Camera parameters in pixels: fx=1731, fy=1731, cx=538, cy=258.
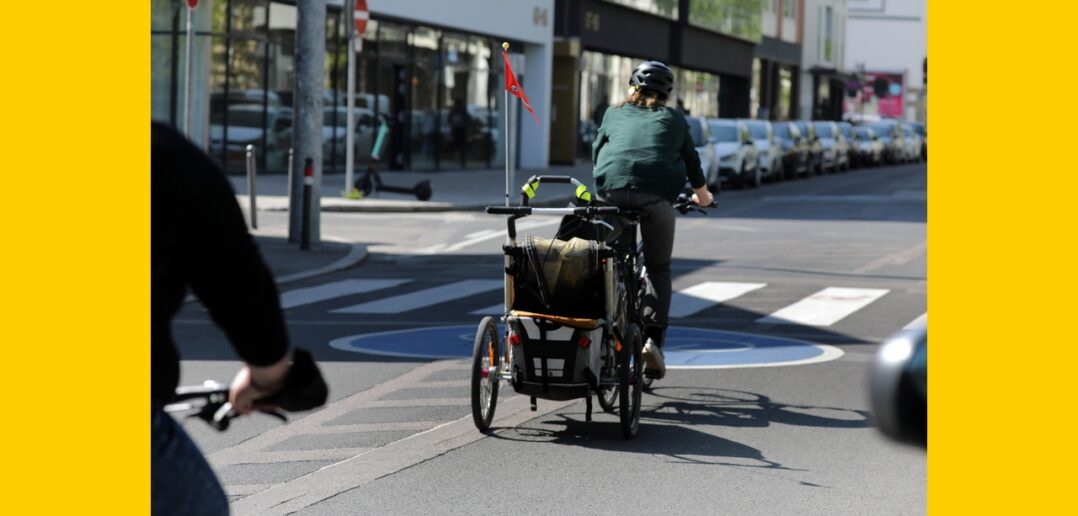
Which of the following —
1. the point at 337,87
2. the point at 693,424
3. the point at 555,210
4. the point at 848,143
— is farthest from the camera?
the point at 848,143

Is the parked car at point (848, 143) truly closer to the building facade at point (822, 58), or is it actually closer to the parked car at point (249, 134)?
the building facade at point (822, 58)

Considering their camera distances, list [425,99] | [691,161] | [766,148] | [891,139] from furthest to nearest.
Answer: [891,139] < [766,148] < [425,99] < [691,161]

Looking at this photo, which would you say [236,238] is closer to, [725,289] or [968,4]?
[968,4]

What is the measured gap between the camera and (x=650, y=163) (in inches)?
334

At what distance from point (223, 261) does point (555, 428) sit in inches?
222

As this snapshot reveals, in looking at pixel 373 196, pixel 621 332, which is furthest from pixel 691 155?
pixel 373 196

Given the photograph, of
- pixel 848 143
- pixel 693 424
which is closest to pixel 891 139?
pixel 848 143

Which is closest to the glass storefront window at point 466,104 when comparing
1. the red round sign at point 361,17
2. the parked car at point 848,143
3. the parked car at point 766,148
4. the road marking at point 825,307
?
the parked car at point 766,148

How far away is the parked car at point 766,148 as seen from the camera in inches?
1481

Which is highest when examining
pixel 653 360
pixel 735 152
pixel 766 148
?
pixel 766 148

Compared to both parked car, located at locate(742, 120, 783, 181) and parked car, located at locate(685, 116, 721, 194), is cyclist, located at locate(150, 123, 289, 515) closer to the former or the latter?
parked car, located at locate(685, 116, 721, 194)

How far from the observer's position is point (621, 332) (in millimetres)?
8156

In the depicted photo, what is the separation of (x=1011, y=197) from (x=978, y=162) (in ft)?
0.26

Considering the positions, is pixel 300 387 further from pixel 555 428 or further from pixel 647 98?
pixel 647 98
